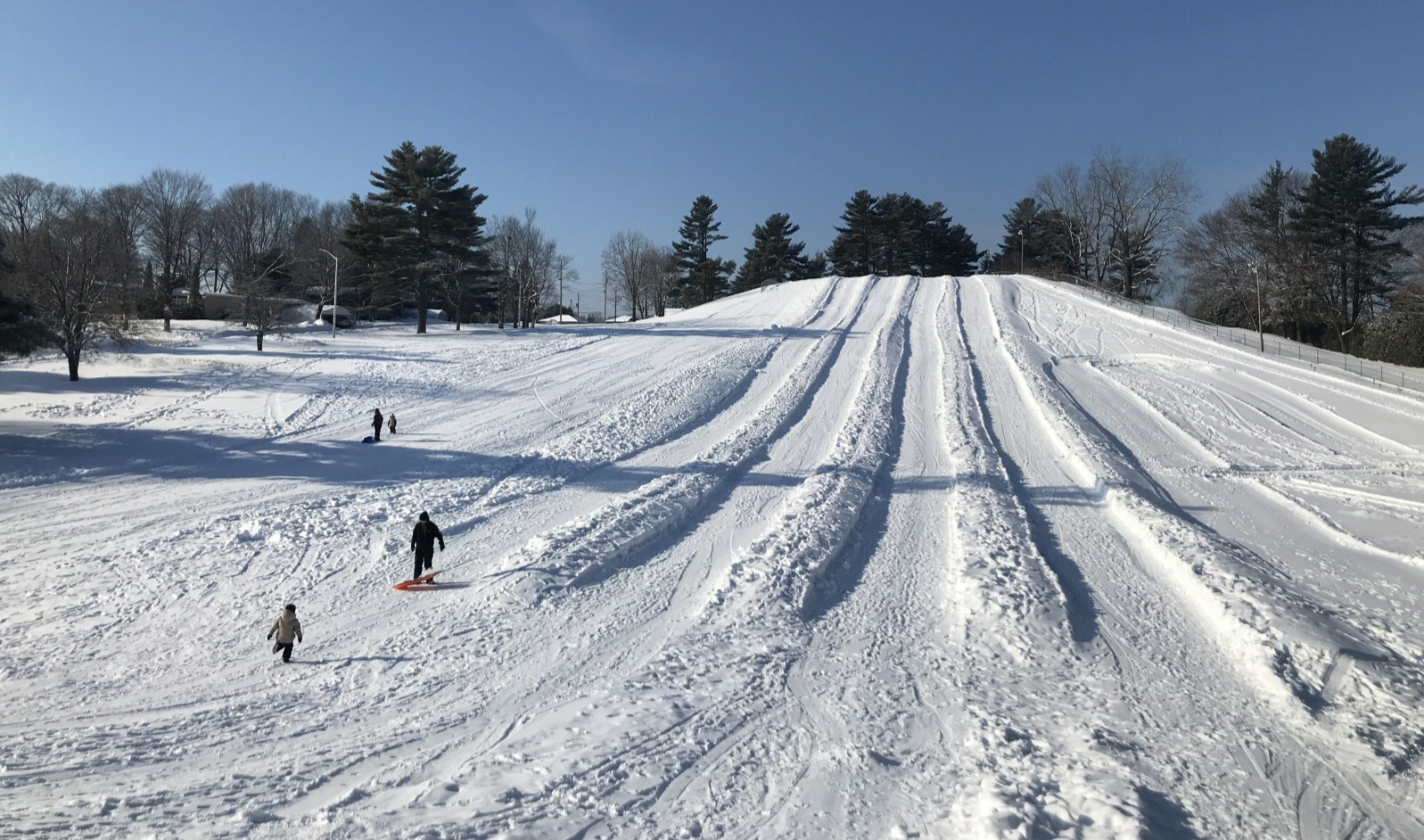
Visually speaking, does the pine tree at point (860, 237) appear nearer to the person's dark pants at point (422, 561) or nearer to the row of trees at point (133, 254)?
the row of trees at point (133, 254)

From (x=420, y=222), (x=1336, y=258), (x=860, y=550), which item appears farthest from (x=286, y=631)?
(x=1336, y=258)

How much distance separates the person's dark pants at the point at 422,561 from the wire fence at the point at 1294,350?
36986mm

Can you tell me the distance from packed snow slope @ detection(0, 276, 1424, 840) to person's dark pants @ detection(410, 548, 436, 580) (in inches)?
14.6

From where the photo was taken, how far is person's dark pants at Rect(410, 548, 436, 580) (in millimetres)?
13336

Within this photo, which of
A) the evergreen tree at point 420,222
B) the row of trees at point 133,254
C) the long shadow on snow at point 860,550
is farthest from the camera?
the evergreen tree at point 420,222

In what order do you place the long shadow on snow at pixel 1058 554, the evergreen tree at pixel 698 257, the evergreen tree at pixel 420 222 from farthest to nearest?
the evergreen tree at pixel 698 257
the evergreen tree at pixel 420 222
the long shadow on snow at pixel 1058 554

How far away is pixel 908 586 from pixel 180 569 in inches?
491

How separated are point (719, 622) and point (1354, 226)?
59.0 meters

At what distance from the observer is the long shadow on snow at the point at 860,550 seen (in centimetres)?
1269

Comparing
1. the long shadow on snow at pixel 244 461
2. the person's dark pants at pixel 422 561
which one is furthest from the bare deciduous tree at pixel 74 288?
the person's dark pants at pixel 422 561

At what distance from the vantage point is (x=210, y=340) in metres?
47.1

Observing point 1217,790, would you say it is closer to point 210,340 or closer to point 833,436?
point 833,436

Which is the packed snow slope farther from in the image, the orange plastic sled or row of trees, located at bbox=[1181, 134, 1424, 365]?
row of trees, located at bbox=[1181, 134, 1424, 365]

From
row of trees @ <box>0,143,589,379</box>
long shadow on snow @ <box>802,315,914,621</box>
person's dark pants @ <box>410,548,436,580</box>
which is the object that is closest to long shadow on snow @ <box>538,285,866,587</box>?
person's dark pants @ <box>410,548,436,580</box>
